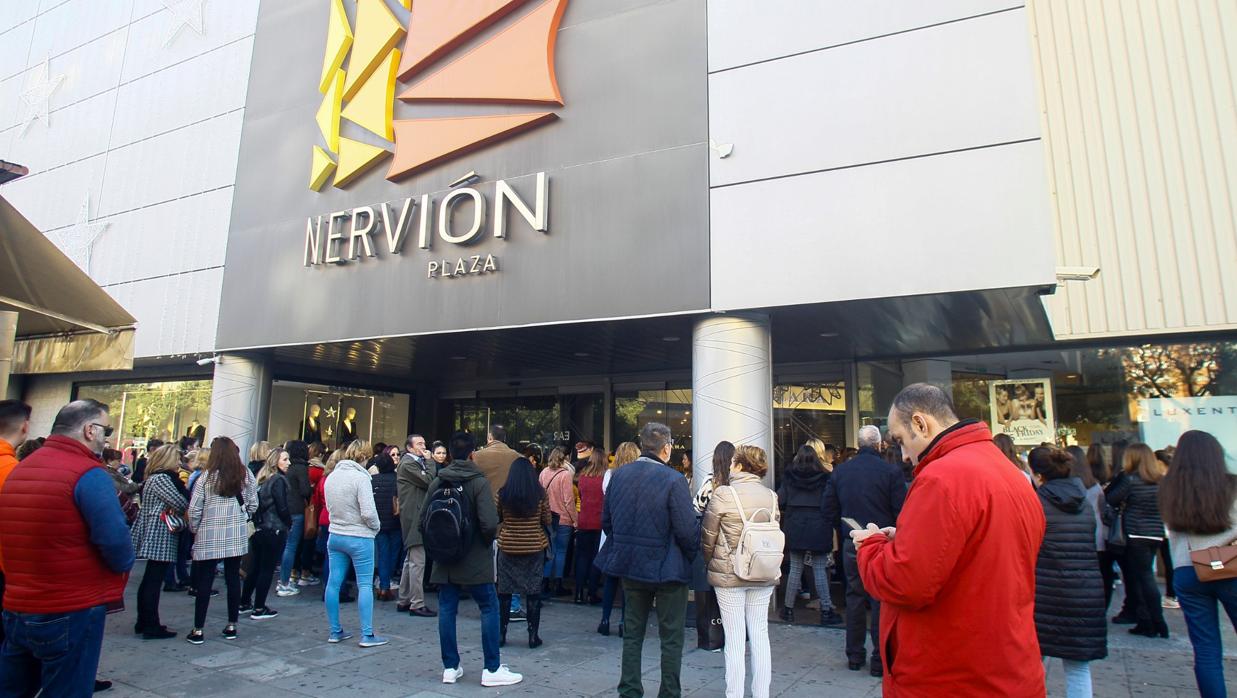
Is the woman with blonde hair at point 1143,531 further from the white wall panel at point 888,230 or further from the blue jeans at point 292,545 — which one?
the blue jeans at point 292,545

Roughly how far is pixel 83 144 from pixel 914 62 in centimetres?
1816

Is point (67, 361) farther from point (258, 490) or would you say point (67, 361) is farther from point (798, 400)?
point (798, 400)

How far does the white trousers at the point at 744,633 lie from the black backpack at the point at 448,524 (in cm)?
202

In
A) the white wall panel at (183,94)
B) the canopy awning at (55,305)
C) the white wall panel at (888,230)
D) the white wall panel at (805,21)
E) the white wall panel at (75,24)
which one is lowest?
the canopy awning at (55,305)

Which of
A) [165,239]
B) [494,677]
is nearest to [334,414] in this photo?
[165,239]

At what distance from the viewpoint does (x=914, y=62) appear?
803 centimetres

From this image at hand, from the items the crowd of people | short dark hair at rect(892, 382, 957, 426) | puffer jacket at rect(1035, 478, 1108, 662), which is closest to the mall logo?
the crowd of people

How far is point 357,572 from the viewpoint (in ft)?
22.4

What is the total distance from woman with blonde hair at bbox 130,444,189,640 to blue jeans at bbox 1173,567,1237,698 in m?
8.50

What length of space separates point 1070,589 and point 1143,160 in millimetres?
7702

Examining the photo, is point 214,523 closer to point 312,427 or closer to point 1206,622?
point 1206,622

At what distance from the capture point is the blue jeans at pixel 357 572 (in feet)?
22.2

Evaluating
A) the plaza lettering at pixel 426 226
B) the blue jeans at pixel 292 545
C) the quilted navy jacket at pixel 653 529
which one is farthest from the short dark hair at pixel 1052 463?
the blue jeans at pixel 292 545

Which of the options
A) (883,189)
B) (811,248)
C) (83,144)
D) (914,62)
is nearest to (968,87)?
(914,62)
